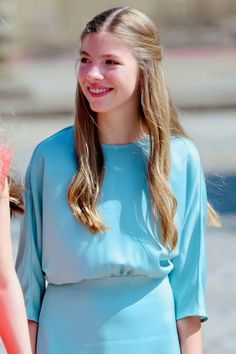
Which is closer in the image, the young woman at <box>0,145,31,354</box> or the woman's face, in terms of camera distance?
Answer: the young woman at <box>0,145,31,354</box>

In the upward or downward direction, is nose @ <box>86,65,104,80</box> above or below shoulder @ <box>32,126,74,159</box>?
above

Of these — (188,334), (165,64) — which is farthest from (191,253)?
(165,64)

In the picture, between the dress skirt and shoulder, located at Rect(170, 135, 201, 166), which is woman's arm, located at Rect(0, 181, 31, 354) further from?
shoulder, located at Rect(170, 135, 201, 166)

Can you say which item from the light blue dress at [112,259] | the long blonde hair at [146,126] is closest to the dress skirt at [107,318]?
the light blue dress at [112,259]

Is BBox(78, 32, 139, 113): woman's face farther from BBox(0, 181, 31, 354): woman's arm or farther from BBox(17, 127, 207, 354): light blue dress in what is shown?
BBox(0, 181, 31, 354): woman's arm

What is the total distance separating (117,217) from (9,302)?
52cm

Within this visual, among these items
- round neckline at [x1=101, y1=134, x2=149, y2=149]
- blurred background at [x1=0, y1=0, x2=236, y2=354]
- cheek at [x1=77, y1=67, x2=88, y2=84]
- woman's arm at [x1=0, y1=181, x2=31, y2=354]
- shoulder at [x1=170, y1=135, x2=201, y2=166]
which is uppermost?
cheek at [x1=77, y1=67, x2=88, y2=84]

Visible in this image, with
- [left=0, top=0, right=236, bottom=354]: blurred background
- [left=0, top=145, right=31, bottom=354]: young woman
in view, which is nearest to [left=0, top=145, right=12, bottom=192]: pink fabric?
[left=0, top=145, right=31, bottom=354]: young woman

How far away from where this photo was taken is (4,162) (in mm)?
3068

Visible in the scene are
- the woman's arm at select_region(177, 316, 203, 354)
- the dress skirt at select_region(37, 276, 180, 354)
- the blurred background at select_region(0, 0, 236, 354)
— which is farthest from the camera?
the blurred background at select_region(0, 0, 236, 354)

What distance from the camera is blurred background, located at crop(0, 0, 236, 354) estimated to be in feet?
54.9

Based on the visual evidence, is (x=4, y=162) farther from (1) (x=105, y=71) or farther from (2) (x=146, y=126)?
(2) (x=146, y=126)

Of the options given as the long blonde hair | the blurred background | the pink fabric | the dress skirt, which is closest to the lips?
the long blonde hair

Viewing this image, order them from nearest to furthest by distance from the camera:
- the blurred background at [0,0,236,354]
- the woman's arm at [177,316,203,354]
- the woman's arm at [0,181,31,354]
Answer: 1. the woman's arm at [0,181,31,354]
2. the woman's arm at [177,316,203,354]
3. the blurred background at [0,0,236,354]
